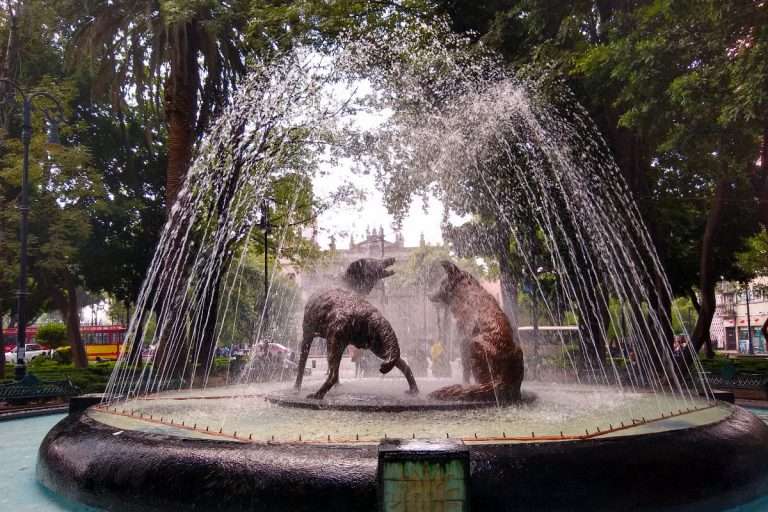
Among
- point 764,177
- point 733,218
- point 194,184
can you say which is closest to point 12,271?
point 194,184

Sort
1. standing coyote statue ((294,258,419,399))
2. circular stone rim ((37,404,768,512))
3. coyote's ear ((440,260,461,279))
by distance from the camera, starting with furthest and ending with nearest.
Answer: coyote's ear ((440,260,461,279)) → standing coyote statue ((294,258,419,399)) → circular stone rim ((37,404,768,512))

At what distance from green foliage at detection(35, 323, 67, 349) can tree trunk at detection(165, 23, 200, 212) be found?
2644 cm

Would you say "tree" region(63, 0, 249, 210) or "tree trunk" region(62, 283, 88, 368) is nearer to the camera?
"tree" region(63, 0, 249, 210)

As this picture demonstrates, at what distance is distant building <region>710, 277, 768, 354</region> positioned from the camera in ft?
178

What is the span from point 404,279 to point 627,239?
875cm

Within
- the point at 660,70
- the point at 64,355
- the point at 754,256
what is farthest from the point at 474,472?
the point at 64,355

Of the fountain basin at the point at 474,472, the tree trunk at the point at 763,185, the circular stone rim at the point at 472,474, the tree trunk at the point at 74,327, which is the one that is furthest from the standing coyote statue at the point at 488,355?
the tree trunk at the point at 74,327

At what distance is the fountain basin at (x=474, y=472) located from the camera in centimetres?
448

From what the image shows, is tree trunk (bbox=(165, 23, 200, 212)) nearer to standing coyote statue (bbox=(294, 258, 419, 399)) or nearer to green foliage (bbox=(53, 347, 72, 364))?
standing coyote statue (bbox=(294, 258, 419, 399))

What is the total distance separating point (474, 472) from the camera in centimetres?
451

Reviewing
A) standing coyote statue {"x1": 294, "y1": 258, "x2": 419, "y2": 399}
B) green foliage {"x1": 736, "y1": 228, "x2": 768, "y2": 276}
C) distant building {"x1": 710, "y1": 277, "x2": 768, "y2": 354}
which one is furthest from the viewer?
distant building {"x1": 710, "y1": 277, "x2": 768, "y2": 354}

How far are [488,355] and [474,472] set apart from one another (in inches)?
134

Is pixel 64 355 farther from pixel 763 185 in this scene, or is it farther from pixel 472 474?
pixel 472 474

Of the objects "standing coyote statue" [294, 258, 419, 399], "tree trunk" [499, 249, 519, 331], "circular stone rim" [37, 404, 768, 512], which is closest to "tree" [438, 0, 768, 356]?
"tree trunk" [499, 249, 519, 331]
